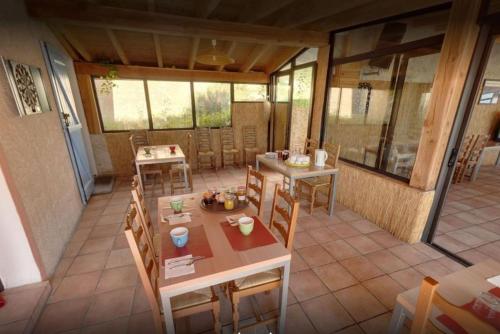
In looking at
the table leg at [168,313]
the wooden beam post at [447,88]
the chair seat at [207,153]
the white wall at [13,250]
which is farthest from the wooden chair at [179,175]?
the wooden beam post at [447,88]

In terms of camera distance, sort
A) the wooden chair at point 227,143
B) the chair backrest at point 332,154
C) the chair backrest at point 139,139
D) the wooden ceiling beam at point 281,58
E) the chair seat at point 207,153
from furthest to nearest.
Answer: the wooden chair at point 227,143, the chair seat at point 207,153, the chair backrest at point 139,139, the wooden ceiling beam at point 281,58, the chair backrest at point 332,154

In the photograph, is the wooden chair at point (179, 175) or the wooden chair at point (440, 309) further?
the wooden chair at point (179, 175)

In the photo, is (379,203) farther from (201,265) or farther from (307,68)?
(307,68)

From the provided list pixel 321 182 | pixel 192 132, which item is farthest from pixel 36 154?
pixel 321 182

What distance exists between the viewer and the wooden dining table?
1.16 meters

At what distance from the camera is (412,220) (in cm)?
254

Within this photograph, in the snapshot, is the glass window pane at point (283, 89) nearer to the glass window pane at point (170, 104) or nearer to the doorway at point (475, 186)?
the glass window pane at point (170, 104)

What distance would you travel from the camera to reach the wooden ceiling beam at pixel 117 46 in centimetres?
334

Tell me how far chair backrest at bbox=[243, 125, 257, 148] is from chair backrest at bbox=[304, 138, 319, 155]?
2.02 m

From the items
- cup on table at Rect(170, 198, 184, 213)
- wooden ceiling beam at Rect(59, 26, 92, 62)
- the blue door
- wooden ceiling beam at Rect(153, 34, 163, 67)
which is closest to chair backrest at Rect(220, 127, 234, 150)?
wooden ceiling beam at Rect(153, 34, 163, 67)

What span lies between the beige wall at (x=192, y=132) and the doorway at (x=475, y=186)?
13.2 ft

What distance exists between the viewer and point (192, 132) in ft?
17.8

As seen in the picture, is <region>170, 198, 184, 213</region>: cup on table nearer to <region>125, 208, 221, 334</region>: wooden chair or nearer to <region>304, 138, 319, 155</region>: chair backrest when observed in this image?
<region>125, 208, 221, 334</region>: wooden chair

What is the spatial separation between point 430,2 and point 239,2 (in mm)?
2169
